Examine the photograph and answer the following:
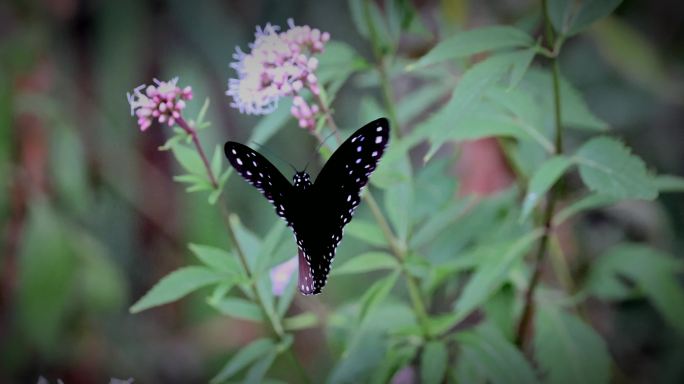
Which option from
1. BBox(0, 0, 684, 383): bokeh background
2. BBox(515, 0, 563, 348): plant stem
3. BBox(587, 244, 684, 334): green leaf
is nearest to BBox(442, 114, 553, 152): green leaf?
BBox(515, 0, 563, 348): plant stem

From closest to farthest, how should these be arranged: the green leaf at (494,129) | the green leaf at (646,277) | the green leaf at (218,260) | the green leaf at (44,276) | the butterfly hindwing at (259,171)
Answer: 1. the butterfly hindwing at (259,171)
2. the green leaf at (218,260)
3. the green leaf at (494,129)
4. the green leaf at (646,277)
5. the green leaf at (44,276)

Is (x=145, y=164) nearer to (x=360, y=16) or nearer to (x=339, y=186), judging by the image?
(x=360, y=16)

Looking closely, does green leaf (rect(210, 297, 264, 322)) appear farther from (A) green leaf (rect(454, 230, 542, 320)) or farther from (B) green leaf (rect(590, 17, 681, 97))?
(B) green leaf (rect(590, 17, 681, 97))

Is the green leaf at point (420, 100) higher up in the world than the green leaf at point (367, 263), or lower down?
higher up

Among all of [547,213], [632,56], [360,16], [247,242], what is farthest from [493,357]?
[632,56]

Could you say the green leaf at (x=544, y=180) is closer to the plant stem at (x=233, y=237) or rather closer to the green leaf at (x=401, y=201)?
the green leaf at (x=401, y=201)

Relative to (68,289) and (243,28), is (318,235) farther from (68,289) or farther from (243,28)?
(243,28)

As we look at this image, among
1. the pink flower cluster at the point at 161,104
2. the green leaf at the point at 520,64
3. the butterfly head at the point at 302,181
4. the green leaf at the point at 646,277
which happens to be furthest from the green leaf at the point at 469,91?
the green leaf at the point at 646,277
